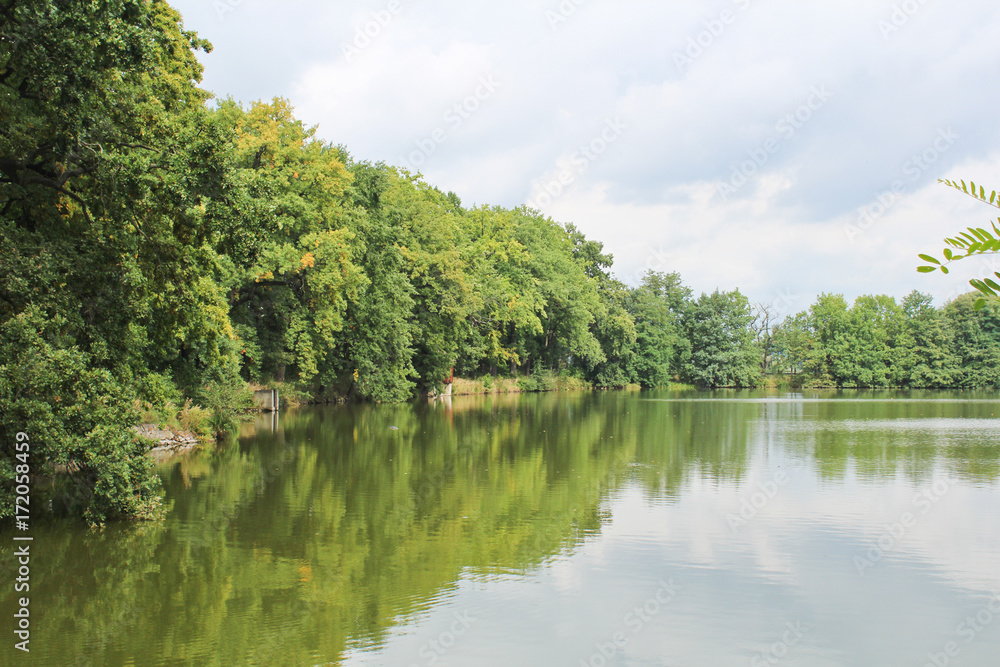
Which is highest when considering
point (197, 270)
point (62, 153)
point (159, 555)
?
point (62, 153)

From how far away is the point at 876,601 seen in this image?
880 centimetres

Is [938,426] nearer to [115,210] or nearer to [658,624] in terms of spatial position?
[658,624]

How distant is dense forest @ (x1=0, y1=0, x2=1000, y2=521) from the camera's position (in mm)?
11195

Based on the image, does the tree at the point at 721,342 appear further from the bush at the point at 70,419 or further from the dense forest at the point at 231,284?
the bush at the point at 70,419

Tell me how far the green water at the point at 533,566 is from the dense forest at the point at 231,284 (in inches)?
102

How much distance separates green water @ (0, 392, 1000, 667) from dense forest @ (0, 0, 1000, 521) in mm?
2594

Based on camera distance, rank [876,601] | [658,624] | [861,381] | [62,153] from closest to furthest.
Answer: [658,624] → [876,601] → [62,153] → [861,381]

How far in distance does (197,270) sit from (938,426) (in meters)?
27.7

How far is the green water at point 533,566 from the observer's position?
295 inches

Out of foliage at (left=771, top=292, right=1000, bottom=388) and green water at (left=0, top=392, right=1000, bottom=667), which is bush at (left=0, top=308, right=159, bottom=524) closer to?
green water at (left=0, top=392, right=1000, bottom=667)

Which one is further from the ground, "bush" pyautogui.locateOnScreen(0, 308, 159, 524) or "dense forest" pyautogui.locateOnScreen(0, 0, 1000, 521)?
"dense forest" pyautogui.locateOnScreen(0, 0, 1000, 521)

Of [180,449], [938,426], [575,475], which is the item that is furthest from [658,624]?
[938,426]

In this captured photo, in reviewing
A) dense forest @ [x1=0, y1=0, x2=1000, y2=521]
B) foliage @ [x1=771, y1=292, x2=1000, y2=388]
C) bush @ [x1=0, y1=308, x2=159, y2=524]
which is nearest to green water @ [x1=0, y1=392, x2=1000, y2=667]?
bush @ [x1=0, y1=308, x2=159, y2=524]

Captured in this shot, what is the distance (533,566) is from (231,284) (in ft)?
74.8
